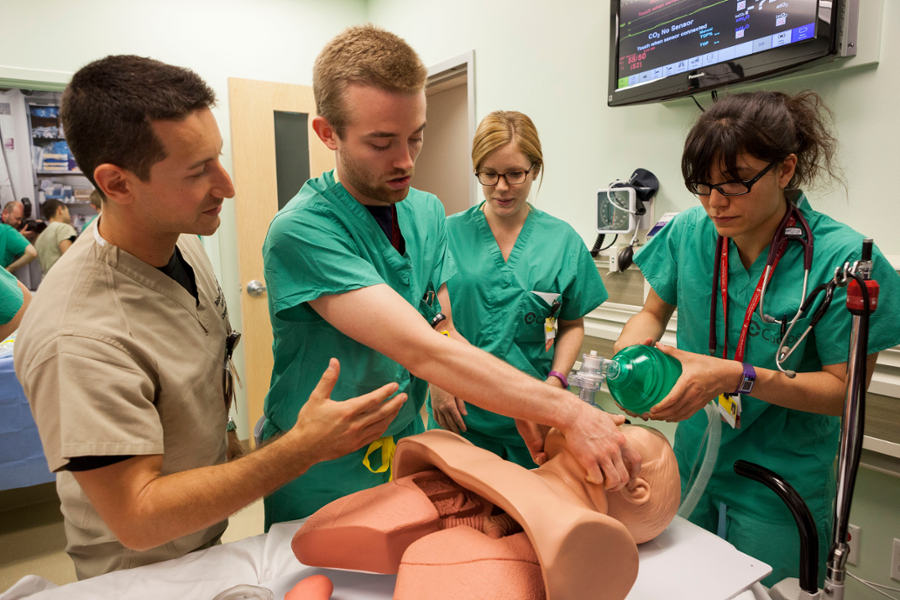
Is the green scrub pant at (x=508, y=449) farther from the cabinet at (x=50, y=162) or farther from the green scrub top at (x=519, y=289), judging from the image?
the cabinet at (x=50, y=162)

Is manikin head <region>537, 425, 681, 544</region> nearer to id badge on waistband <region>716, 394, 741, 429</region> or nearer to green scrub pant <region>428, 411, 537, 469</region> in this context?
id badge on waistband <region>716, 394, 741, 429</region>

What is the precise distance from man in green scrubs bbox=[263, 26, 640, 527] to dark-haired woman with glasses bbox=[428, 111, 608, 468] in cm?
47

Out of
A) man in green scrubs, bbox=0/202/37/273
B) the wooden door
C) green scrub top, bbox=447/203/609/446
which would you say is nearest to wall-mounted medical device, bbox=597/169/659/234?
green scrub top, bbox=447/203/609/446

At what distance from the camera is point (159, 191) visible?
3.27ft

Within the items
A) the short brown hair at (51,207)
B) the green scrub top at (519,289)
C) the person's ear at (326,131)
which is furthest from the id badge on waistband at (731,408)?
the short brown hair at (51,207)

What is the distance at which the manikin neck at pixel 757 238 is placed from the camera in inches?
50.8

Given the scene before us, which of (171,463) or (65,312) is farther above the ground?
(65,312)

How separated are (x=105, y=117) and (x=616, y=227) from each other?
193 cm

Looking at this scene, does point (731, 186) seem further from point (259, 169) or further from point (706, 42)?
point (259, 169)

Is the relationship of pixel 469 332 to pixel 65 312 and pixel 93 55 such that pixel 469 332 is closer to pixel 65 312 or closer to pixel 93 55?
pixel 65 312

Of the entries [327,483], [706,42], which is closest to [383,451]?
[327,483]

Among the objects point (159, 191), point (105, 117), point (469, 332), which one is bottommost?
point (469, 332)

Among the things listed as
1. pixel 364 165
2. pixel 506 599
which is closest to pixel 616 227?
pixel 364 165

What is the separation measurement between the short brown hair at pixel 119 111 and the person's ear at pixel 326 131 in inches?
10.7
